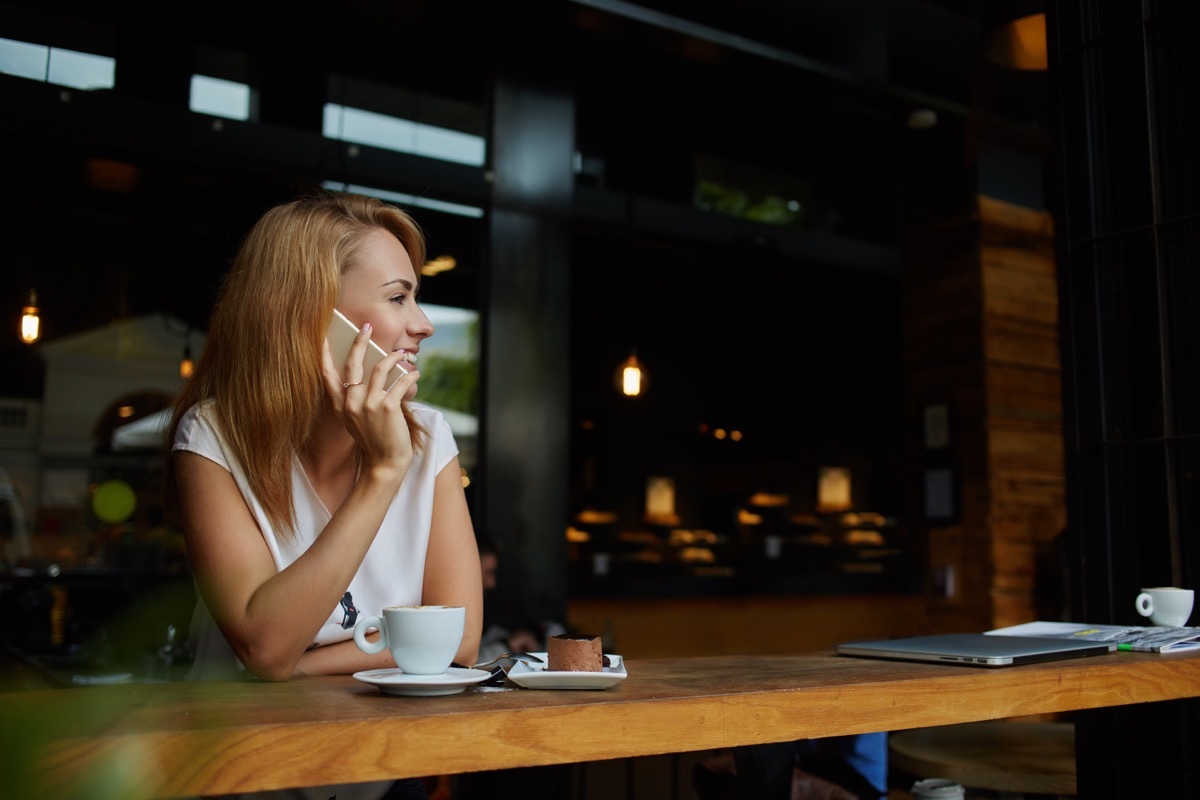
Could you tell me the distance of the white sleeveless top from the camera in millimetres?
1493

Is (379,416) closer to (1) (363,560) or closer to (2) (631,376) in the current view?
(1) (363,560)

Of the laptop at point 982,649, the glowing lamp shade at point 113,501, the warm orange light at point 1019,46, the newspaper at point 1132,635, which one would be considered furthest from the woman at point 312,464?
the glowing lamp shade at point 113,501

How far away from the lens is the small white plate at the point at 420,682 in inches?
43.5

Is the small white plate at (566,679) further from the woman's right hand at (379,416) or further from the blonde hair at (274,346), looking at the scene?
the blonde hair at (274,346)

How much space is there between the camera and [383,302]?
162cm

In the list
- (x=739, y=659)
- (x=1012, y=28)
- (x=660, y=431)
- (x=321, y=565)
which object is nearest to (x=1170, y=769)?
(x=739, y=659)

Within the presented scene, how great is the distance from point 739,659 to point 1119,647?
63 centimetres

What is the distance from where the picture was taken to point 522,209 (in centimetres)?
598

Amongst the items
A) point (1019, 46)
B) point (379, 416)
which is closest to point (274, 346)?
point (379, 416)

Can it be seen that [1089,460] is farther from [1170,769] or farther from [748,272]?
[748,272]

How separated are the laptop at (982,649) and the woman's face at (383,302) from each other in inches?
33.9


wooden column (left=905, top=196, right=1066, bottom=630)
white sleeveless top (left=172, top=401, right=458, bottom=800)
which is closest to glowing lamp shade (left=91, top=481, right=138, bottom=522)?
wooden column (left=905, top=196, right=1066, bottom=630)

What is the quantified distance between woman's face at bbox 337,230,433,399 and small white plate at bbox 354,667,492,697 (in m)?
0.58

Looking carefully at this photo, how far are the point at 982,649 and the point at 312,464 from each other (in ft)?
3.55
